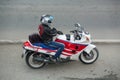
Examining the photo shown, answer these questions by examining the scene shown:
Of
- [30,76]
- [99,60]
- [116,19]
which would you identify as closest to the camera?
[30,76]

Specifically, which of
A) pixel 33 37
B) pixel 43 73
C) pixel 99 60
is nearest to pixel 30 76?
pixel 43 73

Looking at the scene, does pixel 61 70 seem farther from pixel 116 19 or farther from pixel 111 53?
pixel 116 19

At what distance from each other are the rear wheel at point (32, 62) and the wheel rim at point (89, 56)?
1.00 m

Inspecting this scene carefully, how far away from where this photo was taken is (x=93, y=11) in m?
10.9

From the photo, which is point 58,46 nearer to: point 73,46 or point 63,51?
point 63,51

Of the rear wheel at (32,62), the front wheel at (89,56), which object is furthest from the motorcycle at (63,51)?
the front wheel at (89,56)

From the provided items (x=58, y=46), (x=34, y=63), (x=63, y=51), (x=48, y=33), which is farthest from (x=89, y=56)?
(x=34, y=63)

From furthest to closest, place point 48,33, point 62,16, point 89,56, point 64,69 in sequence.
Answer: point 62,16 < point 89,56 < point 64,69 < point 48,33

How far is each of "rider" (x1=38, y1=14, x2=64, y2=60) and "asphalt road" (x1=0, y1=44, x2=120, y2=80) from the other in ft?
1.44

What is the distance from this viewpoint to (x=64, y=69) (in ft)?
25.8

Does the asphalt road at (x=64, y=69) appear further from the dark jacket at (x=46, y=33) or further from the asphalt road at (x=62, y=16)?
the asphalt road at (x=62, y=16)

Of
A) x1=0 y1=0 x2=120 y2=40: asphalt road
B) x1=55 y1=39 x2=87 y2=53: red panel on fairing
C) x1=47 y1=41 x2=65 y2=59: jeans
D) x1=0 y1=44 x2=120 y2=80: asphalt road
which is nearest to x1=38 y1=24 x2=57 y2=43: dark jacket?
x1=47 y1=41 x2=65 y2=59: jeans

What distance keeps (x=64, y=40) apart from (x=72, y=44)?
8.5 inches

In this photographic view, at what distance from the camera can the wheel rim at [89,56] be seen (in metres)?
8.07
